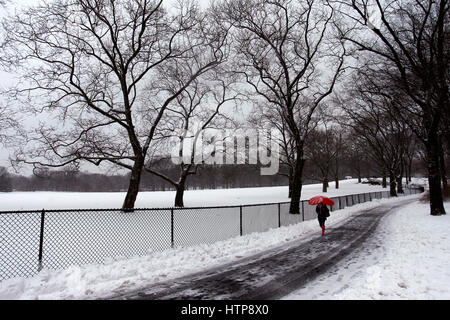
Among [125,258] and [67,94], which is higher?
[67,94]

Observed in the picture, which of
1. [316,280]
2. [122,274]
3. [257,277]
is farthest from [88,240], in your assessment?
[316,280]

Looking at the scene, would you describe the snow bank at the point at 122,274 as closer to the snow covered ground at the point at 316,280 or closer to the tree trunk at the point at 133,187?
the snow covered ground at the point at 316,280

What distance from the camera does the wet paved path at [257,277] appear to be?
15.3ft

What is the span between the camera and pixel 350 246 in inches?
345

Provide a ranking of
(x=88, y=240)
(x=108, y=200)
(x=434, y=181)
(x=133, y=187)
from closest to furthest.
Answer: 1. (x=88, y=240)
2. (x=434, y=181)
3. (x=133, y=187)
4. (x=108, y=200)

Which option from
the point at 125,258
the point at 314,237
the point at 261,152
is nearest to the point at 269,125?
the point at 261,152

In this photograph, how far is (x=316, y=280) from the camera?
5359 mm

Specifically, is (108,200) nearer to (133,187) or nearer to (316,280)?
(133,187)

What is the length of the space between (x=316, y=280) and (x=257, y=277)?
4.12ft

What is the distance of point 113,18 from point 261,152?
25.8m

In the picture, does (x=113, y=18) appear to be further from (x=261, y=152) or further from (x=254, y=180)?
(x=254, y=180)

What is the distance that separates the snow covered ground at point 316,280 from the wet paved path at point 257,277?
0.33m

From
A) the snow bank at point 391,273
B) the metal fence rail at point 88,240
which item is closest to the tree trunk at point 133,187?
the metal fence rail at point 88,240

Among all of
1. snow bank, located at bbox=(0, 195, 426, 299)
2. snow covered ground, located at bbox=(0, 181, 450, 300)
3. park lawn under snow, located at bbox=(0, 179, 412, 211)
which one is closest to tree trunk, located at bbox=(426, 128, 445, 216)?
snow covered ground, located at bbox=(0, 181, 450, 300)
